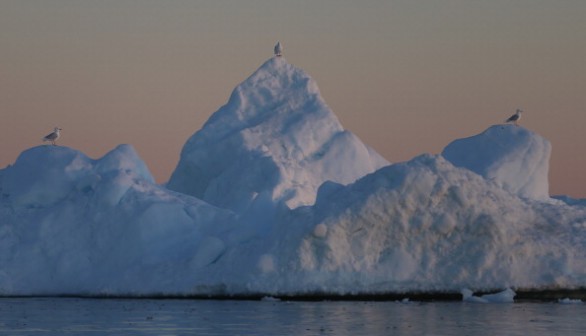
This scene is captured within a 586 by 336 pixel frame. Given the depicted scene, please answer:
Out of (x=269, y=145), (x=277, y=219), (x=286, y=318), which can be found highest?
(x=269, y=145)

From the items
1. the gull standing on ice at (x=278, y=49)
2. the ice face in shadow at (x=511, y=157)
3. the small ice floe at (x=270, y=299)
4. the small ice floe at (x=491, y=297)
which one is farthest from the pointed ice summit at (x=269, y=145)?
the small ice floe at (x=491, y=297)

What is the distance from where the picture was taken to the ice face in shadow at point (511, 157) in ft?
186

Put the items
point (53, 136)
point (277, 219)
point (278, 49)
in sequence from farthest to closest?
point (278, 49)
point (53, 136)
point (277, 219)

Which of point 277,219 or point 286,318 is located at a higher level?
point 277,219

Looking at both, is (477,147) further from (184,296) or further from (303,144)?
(184,296)

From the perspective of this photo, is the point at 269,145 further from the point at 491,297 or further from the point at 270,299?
the point at 491,297

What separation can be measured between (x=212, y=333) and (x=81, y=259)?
21.6 meters

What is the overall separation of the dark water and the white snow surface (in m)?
1.76

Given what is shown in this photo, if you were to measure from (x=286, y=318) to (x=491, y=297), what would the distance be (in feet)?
34.5

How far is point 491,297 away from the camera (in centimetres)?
4000

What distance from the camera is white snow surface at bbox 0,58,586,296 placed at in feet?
134

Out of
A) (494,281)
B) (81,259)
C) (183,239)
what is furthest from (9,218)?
(494,281)

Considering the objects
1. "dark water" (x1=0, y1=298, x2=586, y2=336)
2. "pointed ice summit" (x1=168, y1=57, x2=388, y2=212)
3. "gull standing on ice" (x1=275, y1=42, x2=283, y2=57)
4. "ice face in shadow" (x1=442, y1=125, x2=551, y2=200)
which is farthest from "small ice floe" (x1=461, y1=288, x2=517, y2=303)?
"gull standing on ice" (x1=275, y1=42, x2=283, y2=57)

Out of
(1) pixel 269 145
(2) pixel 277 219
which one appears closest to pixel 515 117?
(1) pixel 269 145
